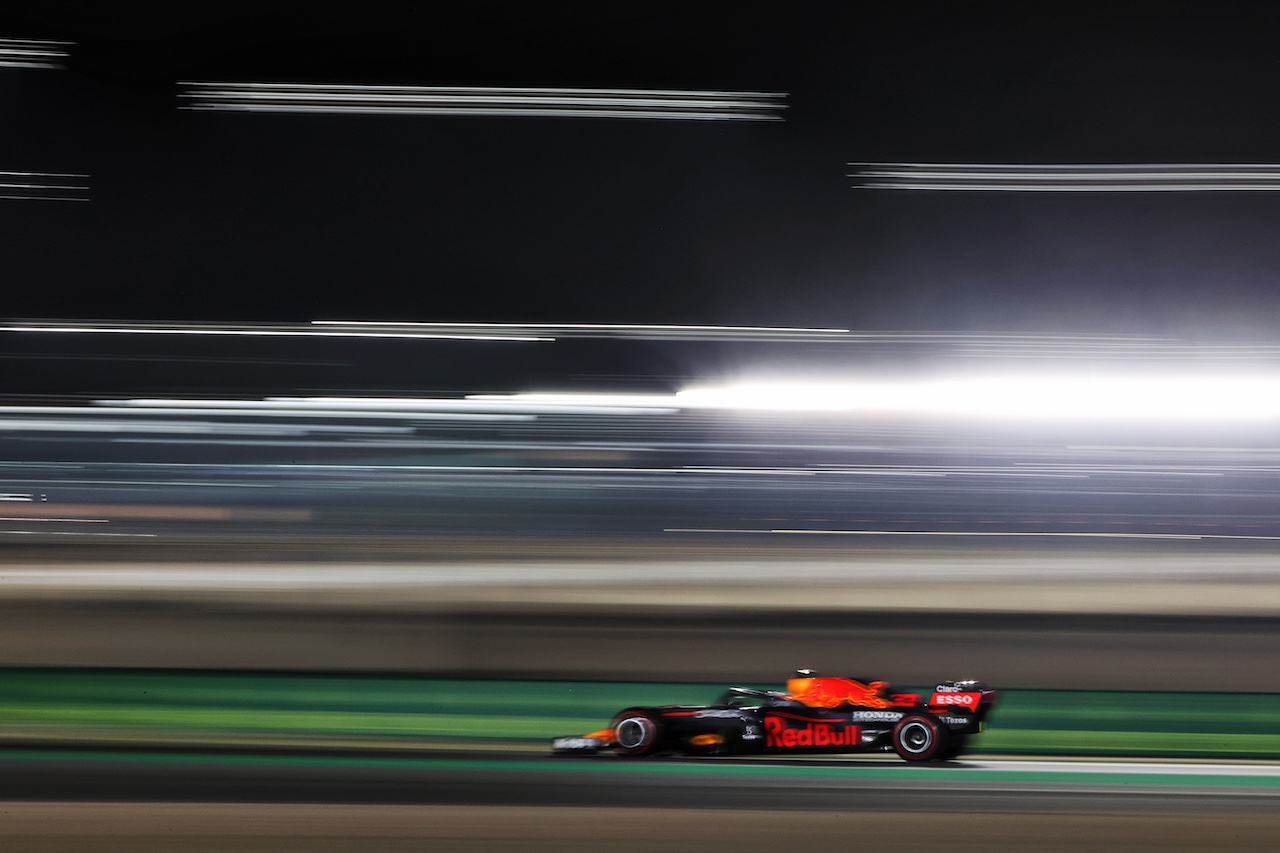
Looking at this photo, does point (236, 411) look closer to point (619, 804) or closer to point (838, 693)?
point (619, 804)

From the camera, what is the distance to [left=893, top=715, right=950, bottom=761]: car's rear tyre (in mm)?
1798

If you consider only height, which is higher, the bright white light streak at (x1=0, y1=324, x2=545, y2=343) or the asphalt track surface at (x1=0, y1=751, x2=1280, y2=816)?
the bright white light streak at (x1=0, y1=324, x2=545, y2=343)

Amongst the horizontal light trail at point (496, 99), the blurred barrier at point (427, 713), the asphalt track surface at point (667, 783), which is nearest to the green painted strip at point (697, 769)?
the asphalt track surface at point (667, 783)

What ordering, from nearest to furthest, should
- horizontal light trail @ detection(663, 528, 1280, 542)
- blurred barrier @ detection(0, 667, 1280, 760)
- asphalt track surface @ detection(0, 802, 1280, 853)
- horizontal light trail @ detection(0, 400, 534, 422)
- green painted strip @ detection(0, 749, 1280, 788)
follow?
asphalt track surface @ detection(0, 802, 1280, 853) < green painted strip @ detection(0, 749, 1280, 788) < blurred barrier @ detection(0, 667, 1280, 760) < horizontal light trail @ detection(0, 400, 534, 422) < horizontal light trail @ detection(663, 528, 1280, 542)

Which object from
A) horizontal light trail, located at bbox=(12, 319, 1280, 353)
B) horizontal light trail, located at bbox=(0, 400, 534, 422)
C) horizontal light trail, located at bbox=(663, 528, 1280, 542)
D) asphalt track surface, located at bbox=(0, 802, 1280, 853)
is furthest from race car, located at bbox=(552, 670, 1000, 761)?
horizontal light trail, located at bbox=(663, 528, 1280, 542)

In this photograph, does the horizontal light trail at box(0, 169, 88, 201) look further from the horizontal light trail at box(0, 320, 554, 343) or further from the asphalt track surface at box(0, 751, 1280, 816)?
the asphalt track surface at box(0, 751, 1280, 816)

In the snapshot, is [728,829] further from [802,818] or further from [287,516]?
[287,516]

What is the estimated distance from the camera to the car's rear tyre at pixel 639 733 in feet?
5.97

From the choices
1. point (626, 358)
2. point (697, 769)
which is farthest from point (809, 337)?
point (697, 769)

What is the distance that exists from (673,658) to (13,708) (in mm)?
2791

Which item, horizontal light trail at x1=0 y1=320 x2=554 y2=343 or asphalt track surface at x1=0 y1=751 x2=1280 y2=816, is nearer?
asphalt track surface at x1=0 y1=751 x2=1280 y2=816

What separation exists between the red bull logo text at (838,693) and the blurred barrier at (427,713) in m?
0.62

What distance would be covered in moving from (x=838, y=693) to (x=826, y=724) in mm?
59

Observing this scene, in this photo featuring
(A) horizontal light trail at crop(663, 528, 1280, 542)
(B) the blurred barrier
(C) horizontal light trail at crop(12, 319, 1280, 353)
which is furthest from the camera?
(A) horizontal light trail at crop(663, 528, 1280, 542)
